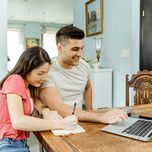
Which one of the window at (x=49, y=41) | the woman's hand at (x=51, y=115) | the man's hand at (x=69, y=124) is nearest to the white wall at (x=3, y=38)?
the woman's hand at (x=51, y=115)

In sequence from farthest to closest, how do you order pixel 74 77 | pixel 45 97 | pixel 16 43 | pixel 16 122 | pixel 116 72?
pixel 16 43, pixel 116 72, pixel 74 77, pixel 45 97, pixel 16 122

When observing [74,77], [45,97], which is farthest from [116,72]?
[45,97]

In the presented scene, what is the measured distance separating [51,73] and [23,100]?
45 centimetres

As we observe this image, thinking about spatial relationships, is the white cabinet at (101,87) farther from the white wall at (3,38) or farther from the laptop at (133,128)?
the laptop at (133,128)

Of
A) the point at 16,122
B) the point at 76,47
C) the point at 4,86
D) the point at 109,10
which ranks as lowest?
the point at 16,122

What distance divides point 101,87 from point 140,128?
2948 millimetres

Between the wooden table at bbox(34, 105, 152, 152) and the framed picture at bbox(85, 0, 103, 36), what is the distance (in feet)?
11.9

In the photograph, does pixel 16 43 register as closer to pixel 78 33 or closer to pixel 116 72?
pixel 116 72

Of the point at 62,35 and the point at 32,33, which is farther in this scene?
the point at 32,33

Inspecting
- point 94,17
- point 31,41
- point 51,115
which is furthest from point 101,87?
point 31,41

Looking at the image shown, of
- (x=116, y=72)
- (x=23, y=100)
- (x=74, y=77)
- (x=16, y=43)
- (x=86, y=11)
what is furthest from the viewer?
(x=16, y=43)

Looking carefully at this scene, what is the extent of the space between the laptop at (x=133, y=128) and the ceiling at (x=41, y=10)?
6957 millimetres

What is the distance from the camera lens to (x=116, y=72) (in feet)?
13.6

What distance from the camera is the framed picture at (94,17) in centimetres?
452
